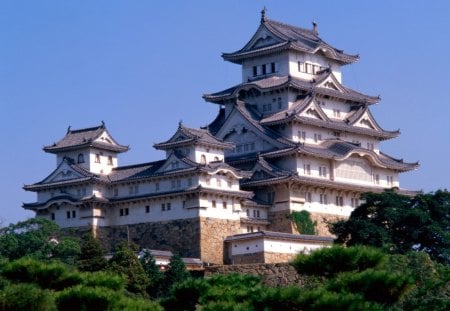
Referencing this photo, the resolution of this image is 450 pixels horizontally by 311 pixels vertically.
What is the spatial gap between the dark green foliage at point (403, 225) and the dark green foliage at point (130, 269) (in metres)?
10.9

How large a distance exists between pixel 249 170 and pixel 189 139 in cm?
582

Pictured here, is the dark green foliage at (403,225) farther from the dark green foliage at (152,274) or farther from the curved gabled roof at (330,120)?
the curved gabled roof at (330,120)

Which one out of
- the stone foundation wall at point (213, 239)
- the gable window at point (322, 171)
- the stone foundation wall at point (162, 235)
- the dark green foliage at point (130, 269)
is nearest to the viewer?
the dark green foliage at point (130, 269)

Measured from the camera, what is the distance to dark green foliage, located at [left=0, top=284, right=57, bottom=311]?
119 feet

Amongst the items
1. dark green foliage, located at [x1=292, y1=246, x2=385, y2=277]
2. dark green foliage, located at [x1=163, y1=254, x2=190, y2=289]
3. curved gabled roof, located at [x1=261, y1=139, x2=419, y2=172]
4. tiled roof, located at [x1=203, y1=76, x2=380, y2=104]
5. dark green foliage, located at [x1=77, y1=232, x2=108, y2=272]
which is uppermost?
tiled roof, located at [x1=203, y1=76, x2=380, y2=104]

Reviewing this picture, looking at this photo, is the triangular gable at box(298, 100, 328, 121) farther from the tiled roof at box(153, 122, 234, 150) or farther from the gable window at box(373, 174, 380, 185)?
the tiled roof at box(153, 122, 234, 150)

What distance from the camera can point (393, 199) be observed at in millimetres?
61344

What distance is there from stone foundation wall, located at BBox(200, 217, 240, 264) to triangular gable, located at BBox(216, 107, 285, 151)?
318 inches

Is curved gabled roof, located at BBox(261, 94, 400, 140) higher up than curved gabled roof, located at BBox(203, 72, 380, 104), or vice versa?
curved gabled roof, located at BBox(203, 72, 380, 104)

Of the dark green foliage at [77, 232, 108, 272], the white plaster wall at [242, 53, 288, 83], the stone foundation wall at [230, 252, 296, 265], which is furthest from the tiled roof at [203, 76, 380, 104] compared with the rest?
the dark green foliage at [77, 232, 108, 272]

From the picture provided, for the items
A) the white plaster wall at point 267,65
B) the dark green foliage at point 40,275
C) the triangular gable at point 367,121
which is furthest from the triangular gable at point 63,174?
the dark green foliage at point 40,275

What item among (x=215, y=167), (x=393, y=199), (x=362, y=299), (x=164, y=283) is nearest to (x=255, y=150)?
(x=215, y=167)

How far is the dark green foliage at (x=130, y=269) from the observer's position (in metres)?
54.1

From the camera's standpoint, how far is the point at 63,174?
231 ft
